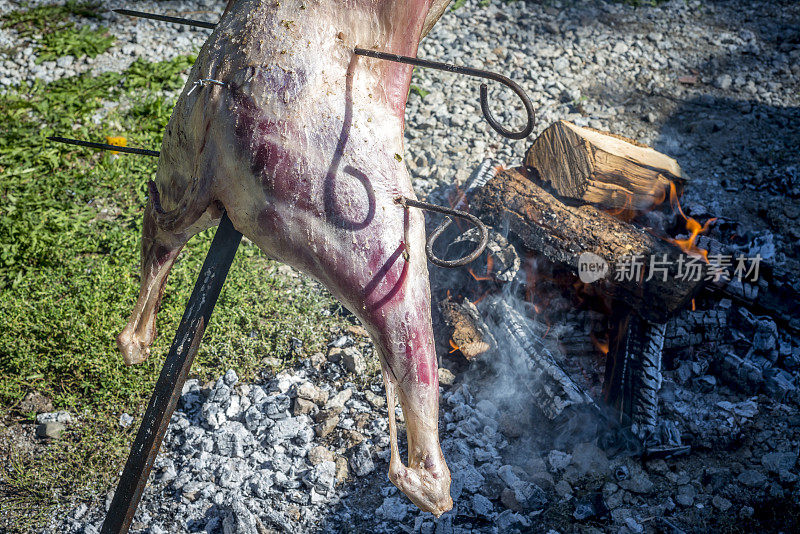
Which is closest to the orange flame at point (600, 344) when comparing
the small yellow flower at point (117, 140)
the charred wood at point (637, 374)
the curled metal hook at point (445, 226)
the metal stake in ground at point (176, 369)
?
the charred wood at point (637, 374)

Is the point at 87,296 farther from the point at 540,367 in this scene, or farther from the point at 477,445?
the point at 540,367

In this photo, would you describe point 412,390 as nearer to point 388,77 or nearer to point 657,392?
point 388,77

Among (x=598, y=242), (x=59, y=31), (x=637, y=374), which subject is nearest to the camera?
(x=637, y=374)

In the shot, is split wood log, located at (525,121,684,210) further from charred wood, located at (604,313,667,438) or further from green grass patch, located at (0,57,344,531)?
green grass patch, located at (0,57,344,531)

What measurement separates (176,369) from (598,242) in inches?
94.2

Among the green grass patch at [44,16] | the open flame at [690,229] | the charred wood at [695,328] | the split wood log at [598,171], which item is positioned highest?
the green grass patch at [44,16]

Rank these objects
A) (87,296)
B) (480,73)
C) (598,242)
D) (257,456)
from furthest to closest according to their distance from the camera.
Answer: (87,296) < (598,242) < (257,456) < (480,73)

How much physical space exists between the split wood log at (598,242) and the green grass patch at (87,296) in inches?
50.4

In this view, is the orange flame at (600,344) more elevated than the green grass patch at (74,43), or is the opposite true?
the green grass patch at (74,43)

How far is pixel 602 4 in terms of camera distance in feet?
21.2

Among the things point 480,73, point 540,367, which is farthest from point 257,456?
point 480,73

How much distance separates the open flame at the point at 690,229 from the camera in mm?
3643

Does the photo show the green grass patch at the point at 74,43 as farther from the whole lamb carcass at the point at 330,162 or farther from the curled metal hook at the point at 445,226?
the curled metal hook at the point at 445,226

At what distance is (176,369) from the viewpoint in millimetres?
2020
